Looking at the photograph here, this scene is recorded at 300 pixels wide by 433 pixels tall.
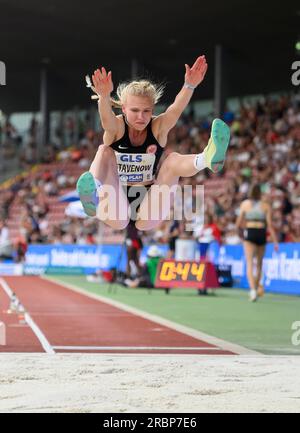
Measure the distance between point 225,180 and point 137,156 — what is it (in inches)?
646

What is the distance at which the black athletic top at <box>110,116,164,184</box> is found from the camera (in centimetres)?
667

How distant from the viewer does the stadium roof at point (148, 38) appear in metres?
23.5

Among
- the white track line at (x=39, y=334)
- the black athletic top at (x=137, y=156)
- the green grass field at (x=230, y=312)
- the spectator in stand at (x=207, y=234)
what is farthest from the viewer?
the spectator in stand at (x=207, y=234)

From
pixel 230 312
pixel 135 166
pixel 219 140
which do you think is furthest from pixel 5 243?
pixel 219 140

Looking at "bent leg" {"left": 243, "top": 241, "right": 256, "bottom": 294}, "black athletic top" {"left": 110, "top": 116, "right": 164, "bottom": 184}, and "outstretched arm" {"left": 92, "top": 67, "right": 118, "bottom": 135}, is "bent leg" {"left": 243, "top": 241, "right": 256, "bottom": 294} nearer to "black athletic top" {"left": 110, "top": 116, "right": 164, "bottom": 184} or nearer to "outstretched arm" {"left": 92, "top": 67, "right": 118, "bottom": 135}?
"black athletic top" {"left": 110, "top": 116, "right": 164, "bottom": 184}

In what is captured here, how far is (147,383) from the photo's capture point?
558 cm

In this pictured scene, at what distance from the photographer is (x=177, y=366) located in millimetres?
6391

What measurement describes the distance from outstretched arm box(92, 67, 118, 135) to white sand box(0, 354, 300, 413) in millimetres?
1823

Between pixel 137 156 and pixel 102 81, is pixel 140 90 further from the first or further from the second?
pixel 137 156

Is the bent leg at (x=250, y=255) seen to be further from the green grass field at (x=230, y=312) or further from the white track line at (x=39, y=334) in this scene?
the white track line at (x=39, y=334)

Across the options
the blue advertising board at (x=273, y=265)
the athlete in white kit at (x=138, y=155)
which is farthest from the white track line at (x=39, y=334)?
the blue advertising board at (x=273, y=265)

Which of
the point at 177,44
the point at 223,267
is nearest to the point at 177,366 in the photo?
the point at 223,267

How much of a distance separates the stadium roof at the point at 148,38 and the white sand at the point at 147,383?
56.2 feet

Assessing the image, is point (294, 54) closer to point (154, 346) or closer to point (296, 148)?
point (296, 148)
